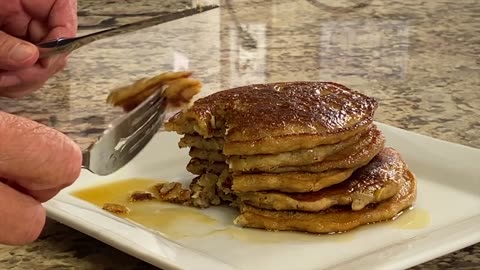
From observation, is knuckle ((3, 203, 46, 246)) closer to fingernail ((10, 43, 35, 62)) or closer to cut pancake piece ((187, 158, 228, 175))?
cut pancake piece ((187, 158, 228, 175))

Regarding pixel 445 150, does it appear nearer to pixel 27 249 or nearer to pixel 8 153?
pixel 27 249

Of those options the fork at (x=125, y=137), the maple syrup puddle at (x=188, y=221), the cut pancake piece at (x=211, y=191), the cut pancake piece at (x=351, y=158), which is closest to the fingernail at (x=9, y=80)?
the fork at (x=125, y=137)

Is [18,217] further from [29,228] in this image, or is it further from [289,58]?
[289,58]

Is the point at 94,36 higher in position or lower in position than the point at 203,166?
higher

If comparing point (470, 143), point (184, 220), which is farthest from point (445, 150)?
point (184, 220)

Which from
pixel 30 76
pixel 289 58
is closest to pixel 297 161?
pixel 30 76

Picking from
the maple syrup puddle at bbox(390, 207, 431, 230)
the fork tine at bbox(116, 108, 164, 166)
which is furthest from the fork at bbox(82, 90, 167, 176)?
the maple syrup puddle at bbox(390, 207, 431, 230)

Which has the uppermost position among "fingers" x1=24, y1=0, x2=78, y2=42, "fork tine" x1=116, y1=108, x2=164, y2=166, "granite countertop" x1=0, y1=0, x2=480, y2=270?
"fingers" x1=24, y1=0, x2=78, y2=42
